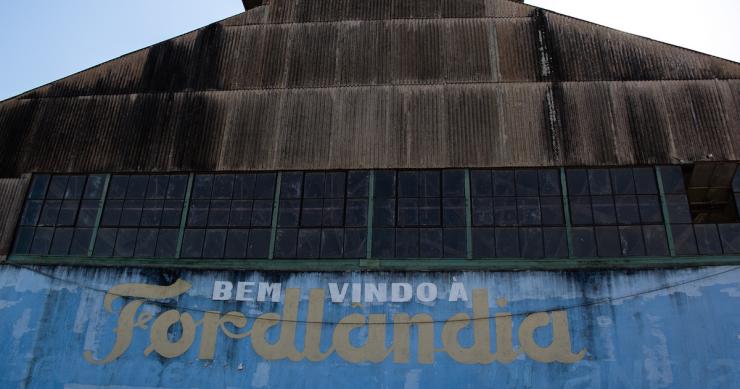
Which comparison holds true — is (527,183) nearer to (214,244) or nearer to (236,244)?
(236,244)

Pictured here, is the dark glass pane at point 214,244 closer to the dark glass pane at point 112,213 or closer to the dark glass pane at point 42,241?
the dark glass pane at point 112,213

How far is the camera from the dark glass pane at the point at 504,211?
49.0 feet

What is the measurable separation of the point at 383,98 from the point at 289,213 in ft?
12.8

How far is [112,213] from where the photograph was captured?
52.4ft

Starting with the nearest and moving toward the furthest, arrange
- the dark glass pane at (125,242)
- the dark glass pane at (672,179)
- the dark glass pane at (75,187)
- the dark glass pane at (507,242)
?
the dark glass pane at (507,242) → the dark glass pane at (672,179) → the dark glass pane at (125,242) → the dark glass pane at (75,187)

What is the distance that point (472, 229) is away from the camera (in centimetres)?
1488

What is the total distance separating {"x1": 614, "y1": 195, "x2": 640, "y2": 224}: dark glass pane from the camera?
14789 millimetres

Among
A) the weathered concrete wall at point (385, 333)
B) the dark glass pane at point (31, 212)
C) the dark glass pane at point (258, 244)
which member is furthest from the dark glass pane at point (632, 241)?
the dark glass pane at point (31, 212)

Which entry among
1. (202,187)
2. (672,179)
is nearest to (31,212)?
(202,187)

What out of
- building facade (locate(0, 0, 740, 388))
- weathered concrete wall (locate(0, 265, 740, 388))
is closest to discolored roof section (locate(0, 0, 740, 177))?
building facade (locate(0, 0, 740, 388))

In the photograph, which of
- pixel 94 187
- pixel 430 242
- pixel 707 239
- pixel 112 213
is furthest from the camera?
pixel 94 187

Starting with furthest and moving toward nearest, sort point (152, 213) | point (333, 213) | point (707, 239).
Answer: point (152, 213) → point (333, 213) → point (707, 239)

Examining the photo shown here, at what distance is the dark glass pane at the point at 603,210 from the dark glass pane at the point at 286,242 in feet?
23.6

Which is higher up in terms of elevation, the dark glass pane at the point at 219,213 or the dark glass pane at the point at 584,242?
the dark glass pane at the point at 219,213
